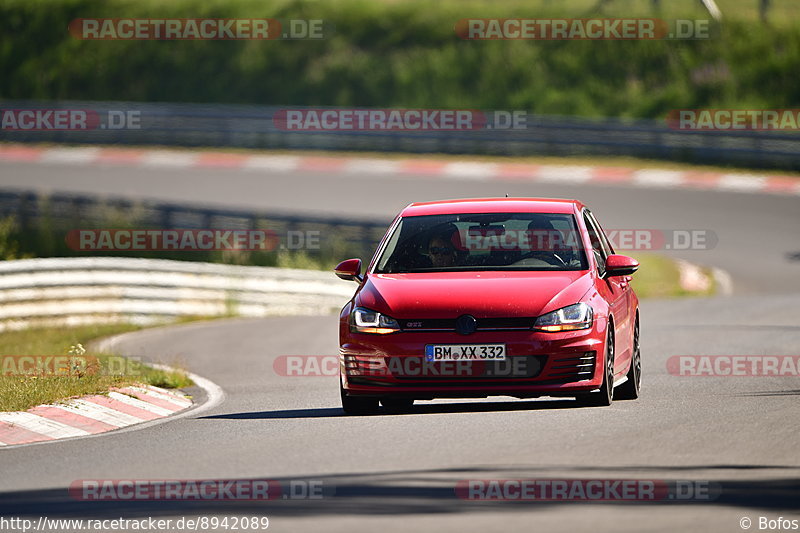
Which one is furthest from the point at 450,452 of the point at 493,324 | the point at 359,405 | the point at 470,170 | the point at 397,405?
the point at 470,170

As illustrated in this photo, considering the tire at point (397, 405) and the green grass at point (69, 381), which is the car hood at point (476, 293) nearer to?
the tire at point (397, 405)

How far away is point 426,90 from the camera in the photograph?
46.9 meters

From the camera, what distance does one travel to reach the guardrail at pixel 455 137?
3541 centimetres

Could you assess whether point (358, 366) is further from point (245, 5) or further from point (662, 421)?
point (245, 5)

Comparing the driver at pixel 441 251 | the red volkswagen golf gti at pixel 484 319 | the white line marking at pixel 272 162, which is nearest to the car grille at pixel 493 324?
the red volkswagen golf gti at pixel 484 319

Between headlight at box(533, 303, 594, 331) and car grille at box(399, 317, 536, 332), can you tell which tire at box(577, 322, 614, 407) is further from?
car grille at box(399, 317, 536, 332)

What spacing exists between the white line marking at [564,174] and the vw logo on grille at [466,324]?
78.3ft

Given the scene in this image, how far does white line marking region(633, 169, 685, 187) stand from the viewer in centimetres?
3328

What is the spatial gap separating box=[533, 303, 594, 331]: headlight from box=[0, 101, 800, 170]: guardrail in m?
25.2

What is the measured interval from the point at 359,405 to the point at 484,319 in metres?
1.34

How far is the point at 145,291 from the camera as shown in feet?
72.5

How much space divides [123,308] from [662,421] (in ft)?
43.3

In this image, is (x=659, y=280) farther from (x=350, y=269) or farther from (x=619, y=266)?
(x=350, y=269)

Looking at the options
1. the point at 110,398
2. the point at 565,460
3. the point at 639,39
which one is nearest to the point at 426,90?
the point at 639,39
